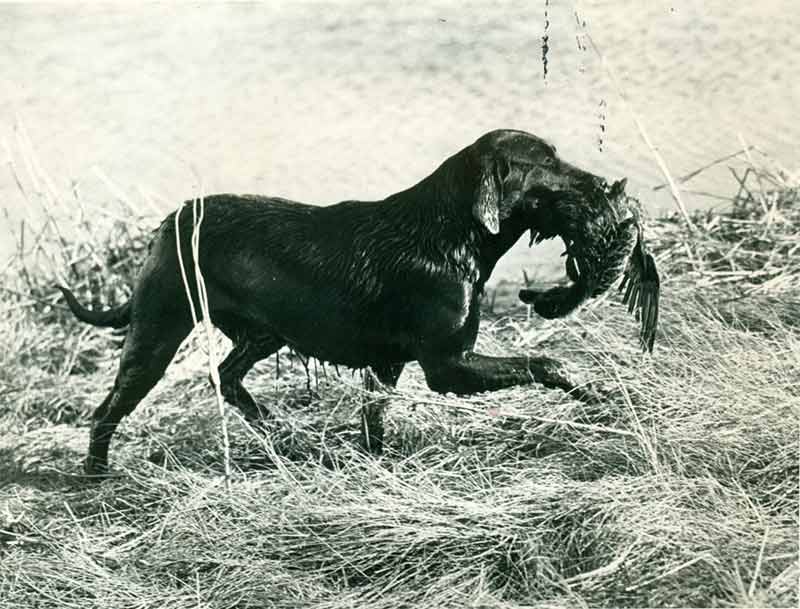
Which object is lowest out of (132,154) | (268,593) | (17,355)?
(17,355)

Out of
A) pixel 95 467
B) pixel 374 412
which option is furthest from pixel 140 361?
pixel 374 412

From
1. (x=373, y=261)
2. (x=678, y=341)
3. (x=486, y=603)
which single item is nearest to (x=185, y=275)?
(x=373, y=261)

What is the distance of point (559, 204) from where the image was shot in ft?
12.4

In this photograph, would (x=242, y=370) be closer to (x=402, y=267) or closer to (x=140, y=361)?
(x=140, y=361)

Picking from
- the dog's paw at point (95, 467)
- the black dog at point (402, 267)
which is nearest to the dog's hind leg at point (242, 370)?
the black dog at point (402, 267)

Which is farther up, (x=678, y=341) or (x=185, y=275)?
(x=185, y=275)

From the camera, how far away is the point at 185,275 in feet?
13.6

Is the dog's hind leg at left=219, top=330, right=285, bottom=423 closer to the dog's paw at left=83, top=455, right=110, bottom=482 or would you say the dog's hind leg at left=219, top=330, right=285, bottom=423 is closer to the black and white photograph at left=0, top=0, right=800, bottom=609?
the black and white photograph at left=0, top=0, right=800, bottom=609

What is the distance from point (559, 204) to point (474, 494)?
41.1 inches

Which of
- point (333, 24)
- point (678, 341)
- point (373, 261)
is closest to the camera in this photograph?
point (373, 261)

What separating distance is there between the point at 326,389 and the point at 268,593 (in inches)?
72.2

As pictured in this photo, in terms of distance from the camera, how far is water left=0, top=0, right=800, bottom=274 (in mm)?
5613

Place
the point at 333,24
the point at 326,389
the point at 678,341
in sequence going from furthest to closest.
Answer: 1. the point at 333,24
2. the point at 326,389
3. the point at 678,341

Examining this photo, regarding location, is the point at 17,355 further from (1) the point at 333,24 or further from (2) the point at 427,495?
(2) the point at 427,495
